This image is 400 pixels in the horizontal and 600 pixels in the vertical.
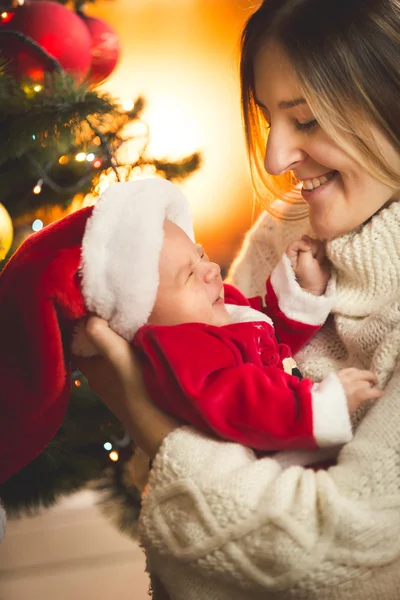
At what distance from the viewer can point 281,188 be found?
143 centimetres

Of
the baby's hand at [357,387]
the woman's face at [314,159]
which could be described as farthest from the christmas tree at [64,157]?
the baby's hand at [357,387]

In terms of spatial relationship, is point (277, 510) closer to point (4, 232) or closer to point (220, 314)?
point (220, 314)

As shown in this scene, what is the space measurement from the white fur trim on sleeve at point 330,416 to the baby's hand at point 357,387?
0.02 meters

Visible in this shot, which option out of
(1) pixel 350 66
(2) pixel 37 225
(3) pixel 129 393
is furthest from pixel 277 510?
(2) pixel 37 225

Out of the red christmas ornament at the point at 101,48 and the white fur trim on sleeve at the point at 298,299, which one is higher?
the red christmas ornament at the point at 101,48

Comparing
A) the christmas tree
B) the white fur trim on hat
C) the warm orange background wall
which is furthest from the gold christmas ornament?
the warm orange background wall

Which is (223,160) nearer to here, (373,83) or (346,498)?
(373,83)

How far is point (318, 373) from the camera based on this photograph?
119 cm

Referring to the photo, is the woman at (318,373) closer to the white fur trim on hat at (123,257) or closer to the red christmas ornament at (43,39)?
the white fur trim on hat at (123,257)

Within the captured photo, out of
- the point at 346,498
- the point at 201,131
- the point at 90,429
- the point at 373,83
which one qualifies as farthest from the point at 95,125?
the point at 201,131

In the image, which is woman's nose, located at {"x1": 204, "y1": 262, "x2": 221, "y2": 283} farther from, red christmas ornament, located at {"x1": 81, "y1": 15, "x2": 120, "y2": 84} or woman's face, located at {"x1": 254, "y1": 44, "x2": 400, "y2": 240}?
red christmas ornament, located at {"x1": 81, "y1": 15, "x2": 120, "y2": 84}

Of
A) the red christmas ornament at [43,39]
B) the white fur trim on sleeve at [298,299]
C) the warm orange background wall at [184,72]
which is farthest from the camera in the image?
the warm orange background wall at [184,72]

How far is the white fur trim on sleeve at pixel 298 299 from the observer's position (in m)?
1.20

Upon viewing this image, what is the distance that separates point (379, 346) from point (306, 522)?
1.07 feet
